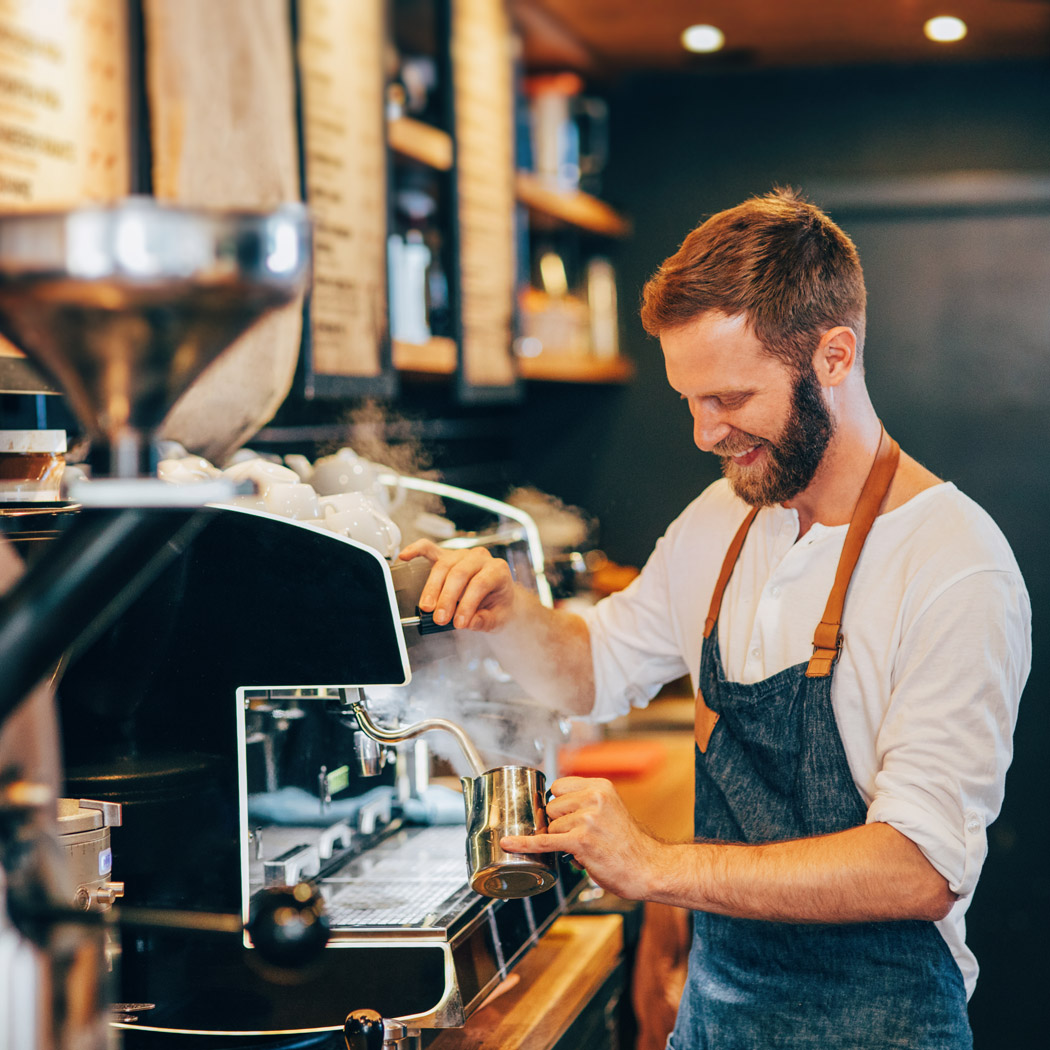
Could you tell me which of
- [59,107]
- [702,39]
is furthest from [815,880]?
[702,39]

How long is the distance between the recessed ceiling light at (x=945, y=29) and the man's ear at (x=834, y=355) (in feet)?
7.65

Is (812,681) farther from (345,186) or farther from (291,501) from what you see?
(345,186)

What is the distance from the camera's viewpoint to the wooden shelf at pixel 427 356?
2406 mm

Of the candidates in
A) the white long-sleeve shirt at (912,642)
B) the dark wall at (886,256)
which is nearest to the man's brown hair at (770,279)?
the white long-sleeve shirt at (912,642)

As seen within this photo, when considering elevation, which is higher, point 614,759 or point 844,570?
point 844,570

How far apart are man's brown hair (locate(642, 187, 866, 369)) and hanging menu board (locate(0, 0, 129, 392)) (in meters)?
0.70

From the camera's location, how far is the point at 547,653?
5.57 feet

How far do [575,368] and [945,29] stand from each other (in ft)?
4.60

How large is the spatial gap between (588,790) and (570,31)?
2788 millimetres

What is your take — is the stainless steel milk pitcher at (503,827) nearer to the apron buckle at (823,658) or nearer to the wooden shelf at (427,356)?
the apron buckle at (823,658)

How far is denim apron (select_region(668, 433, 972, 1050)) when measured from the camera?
4.50 ft

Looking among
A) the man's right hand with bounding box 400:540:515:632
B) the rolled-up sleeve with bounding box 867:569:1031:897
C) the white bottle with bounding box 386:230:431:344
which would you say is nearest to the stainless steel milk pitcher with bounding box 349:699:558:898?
the man's right hand with bounding box 400:540:515:632

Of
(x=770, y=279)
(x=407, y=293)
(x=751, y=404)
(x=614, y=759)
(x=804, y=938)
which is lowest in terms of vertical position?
(x=614, y=759)

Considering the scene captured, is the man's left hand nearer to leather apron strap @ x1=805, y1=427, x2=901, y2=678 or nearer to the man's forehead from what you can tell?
leather apron strap @ x1=805, y1=427, x2=901, y2=678
